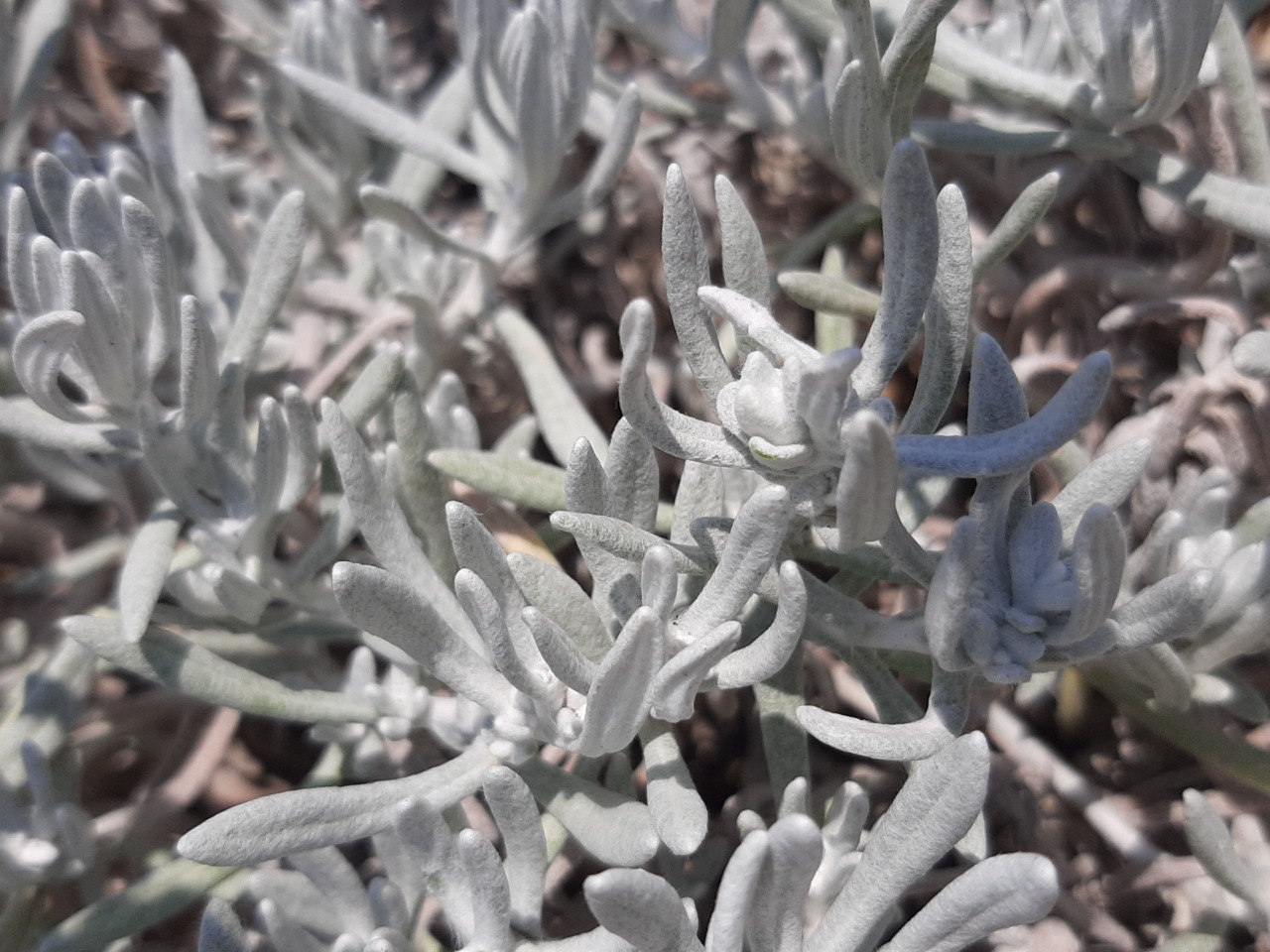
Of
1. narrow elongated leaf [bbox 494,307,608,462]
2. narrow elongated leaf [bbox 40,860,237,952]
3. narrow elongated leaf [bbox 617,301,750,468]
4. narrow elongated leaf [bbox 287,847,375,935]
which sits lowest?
narrow elongated leaf [bbox 40,860,237,952]

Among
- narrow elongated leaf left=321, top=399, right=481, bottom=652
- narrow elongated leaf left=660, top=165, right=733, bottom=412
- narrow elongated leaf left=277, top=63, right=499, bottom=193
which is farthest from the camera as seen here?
narrow elongated leaf left=277, top=63, right=499, bottom=193

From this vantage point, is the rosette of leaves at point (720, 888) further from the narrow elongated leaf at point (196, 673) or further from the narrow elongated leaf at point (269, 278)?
the narrow elongated leaf at point (269, 278)

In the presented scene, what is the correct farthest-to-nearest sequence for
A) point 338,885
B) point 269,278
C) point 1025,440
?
point 269,278
point 338,885
point 1025,440

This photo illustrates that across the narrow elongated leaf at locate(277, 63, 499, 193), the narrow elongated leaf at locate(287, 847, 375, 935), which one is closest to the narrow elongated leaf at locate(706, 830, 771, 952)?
the narrow elongated leaf at locate(287, 847, 375, 935)

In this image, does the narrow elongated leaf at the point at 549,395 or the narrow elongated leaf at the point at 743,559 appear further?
the narrow elongated leaf at the point at 549,395

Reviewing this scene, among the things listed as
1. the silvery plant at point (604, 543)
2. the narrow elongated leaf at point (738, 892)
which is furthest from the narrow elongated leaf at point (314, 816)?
the narrow elongated leaf at point (738, 892)

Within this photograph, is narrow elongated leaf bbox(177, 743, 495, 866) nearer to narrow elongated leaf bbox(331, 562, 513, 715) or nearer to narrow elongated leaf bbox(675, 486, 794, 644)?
narrow elongated leaf bbox(331, 562, 513, 715)

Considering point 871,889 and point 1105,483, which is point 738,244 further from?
point 871,889

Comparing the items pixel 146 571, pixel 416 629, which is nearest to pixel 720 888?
pixel 416 629
